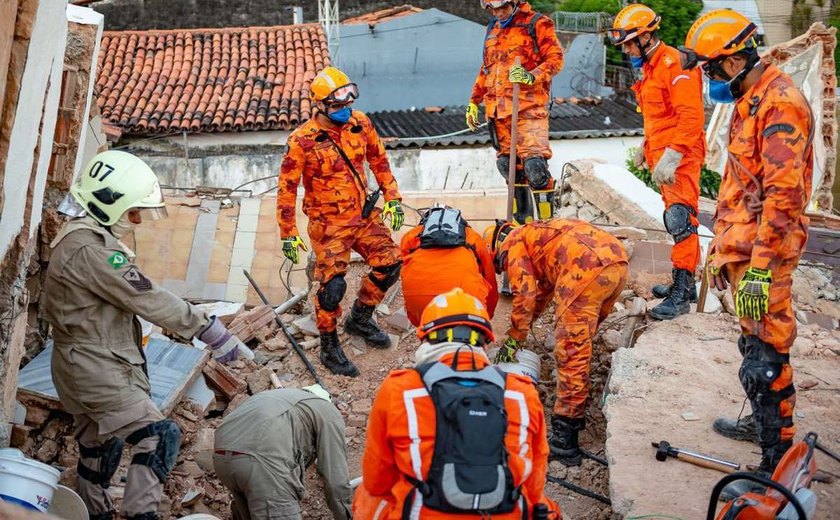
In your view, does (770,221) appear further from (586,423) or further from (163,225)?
(163,225)

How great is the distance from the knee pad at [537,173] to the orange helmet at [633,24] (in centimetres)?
131

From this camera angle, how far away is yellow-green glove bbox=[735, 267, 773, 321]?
445 centimetres

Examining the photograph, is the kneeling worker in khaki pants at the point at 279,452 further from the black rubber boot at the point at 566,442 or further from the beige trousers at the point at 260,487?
the black rubber boot at the point at 566,442

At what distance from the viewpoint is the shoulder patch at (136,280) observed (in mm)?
4484

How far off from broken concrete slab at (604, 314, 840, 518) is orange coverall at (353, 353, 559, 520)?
4.04 ft

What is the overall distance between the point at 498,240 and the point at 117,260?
277cm

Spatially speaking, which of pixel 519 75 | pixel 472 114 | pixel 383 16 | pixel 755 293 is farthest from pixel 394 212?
pixel 383 16

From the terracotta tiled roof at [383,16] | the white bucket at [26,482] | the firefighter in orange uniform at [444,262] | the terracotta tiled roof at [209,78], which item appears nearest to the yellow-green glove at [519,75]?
the firefighter in orange uniform at [444,262]

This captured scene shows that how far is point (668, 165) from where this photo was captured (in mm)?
6609

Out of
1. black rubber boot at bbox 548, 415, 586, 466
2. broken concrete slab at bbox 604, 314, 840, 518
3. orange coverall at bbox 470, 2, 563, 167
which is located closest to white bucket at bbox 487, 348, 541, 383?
black rubber boot at bbox 548, 415, 586, 466

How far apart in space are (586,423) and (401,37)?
18.6 m

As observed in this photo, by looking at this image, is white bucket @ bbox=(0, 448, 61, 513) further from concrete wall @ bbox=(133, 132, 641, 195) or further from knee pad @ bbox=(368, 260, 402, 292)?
concrete wall @ bbox=(133, 132, 641, 195)

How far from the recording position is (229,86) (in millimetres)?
17844

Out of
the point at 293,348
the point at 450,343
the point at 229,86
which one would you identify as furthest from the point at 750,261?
the point at 229,86
